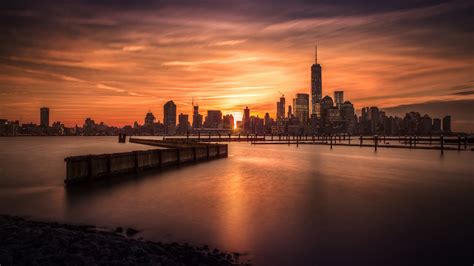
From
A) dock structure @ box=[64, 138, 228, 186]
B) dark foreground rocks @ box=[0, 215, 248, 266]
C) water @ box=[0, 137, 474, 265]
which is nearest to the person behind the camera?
dark foreground rocks @ box=[0, 215, 248, 266]

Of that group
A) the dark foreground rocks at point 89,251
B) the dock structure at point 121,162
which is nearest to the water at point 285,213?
the dark foreground rocks at point 89,251

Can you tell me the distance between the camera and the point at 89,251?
28.0 feet

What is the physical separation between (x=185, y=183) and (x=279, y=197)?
825 centimetres

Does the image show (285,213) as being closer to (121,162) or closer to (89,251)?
(89,251)

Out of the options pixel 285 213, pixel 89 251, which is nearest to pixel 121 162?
pixel 285 213

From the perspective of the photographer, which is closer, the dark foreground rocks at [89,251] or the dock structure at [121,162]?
the dark foreground rocks at [89,251]

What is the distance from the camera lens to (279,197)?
20.0 m

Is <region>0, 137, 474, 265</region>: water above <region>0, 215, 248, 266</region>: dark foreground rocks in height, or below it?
below

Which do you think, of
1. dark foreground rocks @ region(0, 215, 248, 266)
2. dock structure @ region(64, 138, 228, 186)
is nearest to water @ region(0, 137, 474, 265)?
dark foreground rocks @ region(0, 215, 248, 266)

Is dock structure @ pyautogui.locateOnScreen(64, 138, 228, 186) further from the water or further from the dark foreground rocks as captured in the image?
the dark foreground rocks

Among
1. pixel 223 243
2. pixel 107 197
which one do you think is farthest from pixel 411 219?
pixel 107 197

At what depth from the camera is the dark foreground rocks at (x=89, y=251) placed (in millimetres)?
7930

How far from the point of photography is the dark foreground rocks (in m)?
7.93

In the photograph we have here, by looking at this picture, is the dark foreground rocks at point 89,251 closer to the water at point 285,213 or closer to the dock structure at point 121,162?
the water at point 285,213
